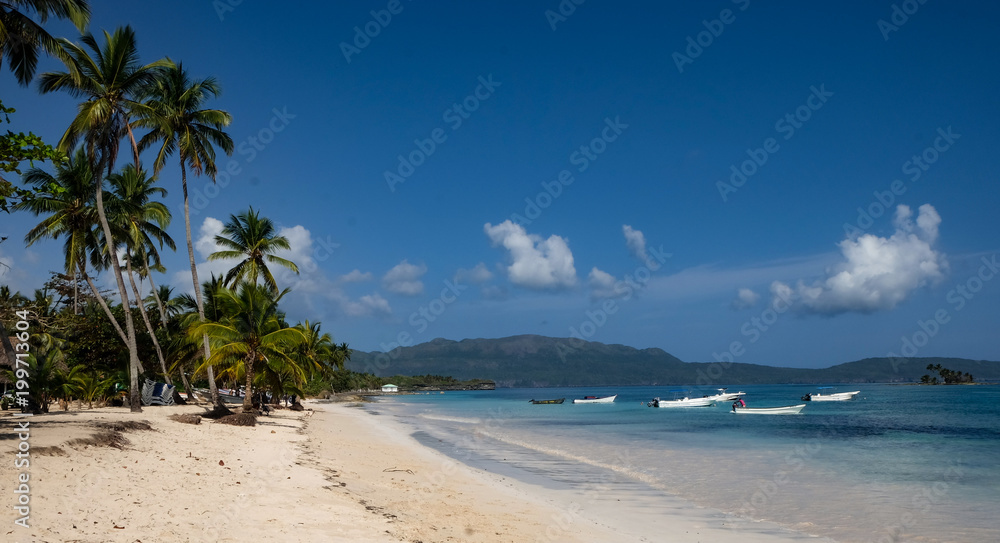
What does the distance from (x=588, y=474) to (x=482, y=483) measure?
3.57 meters

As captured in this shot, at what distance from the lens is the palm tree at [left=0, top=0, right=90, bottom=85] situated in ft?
40.9

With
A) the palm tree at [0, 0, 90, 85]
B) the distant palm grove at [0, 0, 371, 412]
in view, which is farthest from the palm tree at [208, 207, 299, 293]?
the palm tree at [0, 0, 90, 85]

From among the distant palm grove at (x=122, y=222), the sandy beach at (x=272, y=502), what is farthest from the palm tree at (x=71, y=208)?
the sandy beach at (x=272, y=502)

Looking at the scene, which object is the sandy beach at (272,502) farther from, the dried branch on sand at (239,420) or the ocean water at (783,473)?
the dried branch on sand at (239,420)

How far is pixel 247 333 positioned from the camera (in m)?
21.8

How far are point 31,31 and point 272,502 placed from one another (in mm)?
11873

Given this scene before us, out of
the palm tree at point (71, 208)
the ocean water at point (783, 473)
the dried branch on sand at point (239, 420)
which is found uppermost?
the palm tree at point (71, 208)

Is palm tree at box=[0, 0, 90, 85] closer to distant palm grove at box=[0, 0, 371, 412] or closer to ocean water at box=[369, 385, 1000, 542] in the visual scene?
distant palm grove at box=[0, 0, 371, 412]

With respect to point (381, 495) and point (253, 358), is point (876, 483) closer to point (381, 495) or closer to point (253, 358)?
point (381, 495)

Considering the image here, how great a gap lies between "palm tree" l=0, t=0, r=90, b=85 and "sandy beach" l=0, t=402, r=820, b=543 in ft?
25.5

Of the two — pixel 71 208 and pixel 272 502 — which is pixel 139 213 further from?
pixel 272 502

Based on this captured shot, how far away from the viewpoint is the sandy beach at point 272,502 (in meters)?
6.49

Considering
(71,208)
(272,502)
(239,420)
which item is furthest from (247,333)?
(272,502)

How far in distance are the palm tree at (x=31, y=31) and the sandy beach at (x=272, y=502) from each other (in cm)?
778
